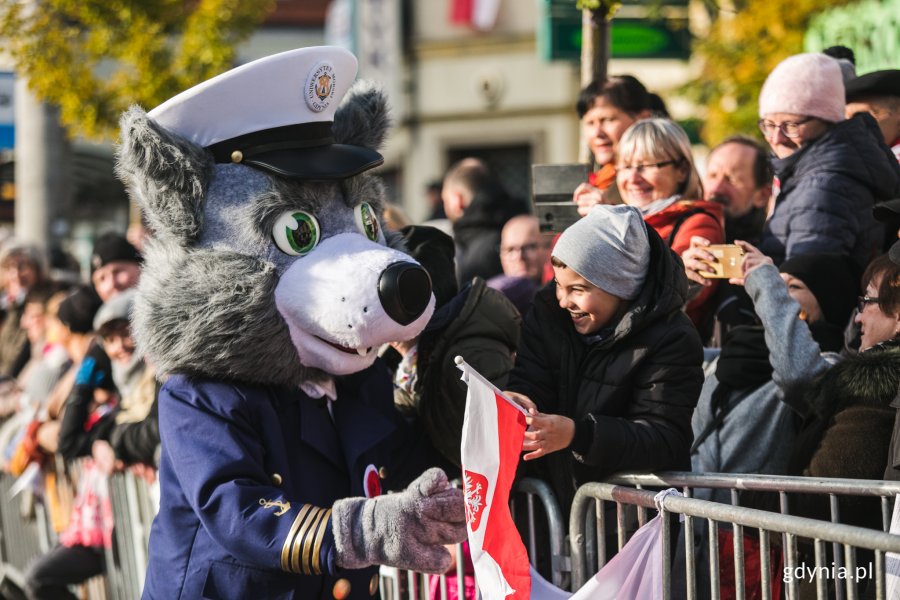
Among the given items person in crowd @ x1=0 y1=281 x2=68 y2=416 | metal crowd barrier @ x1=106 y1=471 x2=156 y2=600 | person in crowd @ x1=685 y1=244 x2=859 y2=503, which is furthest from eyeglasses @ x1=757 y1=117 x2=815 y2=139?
person in crowd @ x1=0 y1=281 x2=68 y2=416

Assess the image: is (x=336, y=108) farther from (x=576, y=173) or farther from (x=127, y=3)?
(x=127, y=3)

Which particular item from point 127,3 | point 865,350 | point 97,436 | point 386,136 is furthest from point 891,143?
point 127,3

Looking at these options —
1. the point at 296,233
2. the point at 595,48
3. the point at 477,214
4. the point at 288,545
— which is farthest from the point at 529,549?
the point at 477,214

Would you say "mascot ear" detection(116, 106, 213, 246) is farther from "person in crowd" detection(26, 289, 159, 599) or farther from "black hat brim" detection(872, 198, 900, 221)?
"person in crowd" detection(26, 289, 159, 599)

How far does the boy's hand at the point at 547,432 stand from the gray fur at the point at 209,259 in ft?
2.10

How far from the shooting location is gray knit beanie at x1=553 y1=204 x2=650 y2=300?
3.64 m

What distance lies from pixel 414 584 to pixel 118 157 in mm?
1650

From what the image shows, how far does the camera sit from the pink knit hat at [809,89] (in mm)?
4734

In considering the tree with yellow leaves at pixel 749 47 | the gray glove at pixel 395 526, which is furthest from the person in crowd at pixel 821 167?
the tree with yellow leaves at pixel 749 47

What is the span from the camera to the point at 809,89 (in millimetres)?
4738

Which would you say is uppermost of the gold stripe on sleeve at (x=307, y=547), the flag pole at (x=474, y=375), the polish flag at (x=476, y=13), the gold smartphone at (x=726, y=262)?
the polish flag at (x=476, y=13)

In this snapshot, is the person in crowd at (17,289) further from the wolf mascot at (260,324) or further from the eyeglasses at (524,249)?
the wolf mascot at (260,324)

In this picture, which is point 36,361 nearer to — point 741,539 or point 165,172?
point 165,172

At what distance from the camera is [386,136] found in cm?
403
